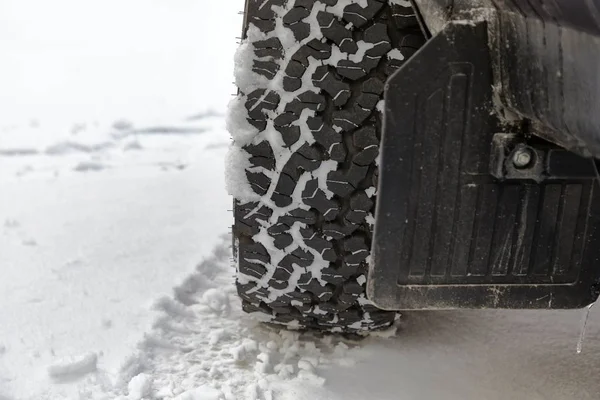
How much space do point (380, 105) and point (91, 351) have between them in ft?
2.65

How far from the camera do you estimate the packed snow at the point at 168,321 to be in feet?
4.75

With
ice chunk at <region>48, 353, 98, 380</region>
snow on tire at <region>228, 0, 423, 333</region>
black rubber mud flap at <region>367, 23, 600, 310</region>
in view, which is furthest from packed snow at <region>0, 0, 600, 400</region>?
black rubber mud flap at <region>367, 23, 600, 310</region>

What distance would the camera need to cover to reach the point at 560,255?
109 centimetres

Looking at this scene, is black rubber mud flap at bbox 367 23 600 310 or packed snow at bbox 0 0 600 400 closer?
black rubber mud flap at bbox 367 23 600 310

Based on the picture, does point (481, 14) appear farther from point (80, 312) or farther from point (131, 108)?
point (131, 108)

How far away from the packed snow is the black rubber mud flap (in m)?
0.43

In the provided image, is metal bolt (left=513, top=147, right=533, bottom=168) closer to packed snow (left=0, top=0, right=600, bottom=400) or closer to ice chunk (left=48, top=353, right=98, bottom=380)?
packed snow (left=0, top=0, right=600, bottom=400)

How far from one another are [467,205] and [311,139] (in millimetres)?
425

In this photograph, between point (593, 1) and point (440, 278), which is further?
point (440, 278)

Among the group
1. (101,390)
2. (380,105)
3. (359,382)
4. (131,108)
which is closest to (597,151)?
(380,105)

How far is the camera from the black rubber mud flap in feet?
3.14

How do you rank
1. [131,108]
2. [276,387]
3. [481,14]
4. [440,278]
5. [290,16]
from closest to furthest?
[481,14] < [440,278] < [290,16] < [276,387] < [131,108]

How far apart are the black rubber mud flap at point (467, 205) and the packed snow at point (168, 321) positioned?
1.40 feet

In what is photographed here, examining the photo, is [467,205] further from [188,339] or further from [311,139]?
[188,339]
